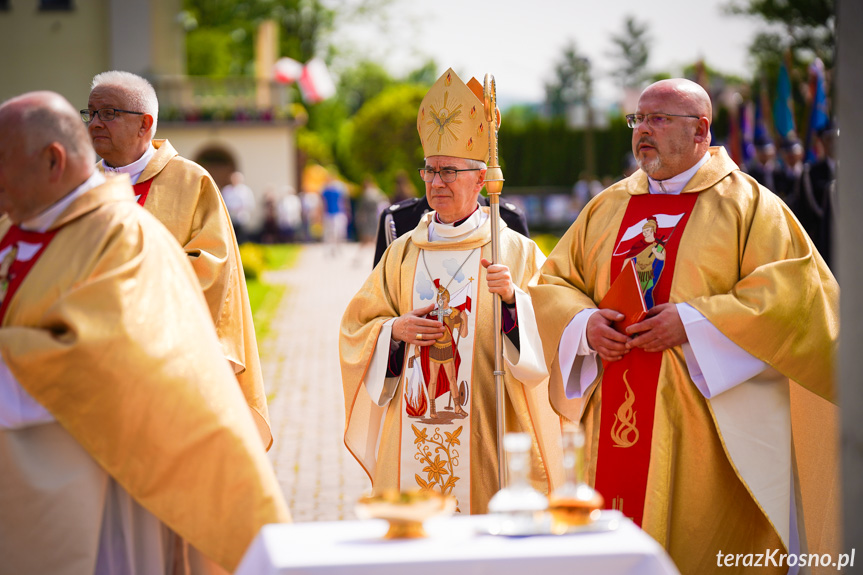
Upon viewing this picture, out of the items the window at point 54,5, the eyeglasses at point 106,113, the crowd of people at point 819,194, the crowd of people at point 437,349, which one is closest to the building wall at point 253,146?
the window at point 54,5

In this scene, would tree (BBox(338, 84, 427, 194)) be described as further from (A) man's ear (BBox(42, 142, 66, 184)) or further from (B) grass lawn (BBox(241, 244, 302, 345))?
(A) man's ear (BBox(42, 142, 66, 184))

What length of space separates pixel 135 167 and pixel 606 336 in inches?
88.5

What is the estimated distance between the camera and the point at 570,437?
2.81 meters

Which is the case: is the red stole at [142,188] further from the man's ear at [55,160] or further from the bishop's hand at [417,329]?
the man's ear at [55,160]

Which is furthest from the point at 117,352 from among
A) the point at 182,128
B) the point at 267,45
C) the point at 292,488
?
the point at 267,45

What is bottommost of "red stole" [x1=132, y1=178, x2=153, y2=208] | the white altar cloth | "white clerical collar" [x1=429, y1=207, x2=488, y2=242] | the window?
the white altar cloth

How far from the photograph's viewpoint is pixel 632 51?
84750 millimetres

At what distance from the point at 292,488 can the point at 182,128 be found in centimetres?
2774

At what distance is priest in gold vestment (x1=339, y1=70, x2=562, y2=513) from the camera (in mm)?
4590

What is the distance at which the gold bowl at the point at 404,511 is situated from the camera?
2.73 m

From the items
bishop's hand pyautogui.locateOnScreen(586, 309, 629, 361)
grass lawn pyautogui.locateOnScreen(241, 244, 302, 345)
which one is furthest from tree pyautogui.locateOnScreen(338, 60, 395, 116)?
bishop's hand pyautogui.locateOnScreen(586, 309, 629, 361)

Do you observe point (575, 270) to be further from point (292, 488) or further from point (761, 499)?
point (292, 488)

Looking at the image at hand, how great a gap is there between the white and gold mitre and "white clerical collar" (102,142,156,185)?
1.26 m

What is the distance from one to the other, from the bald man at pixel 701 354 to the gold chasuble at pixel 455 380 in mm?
205
